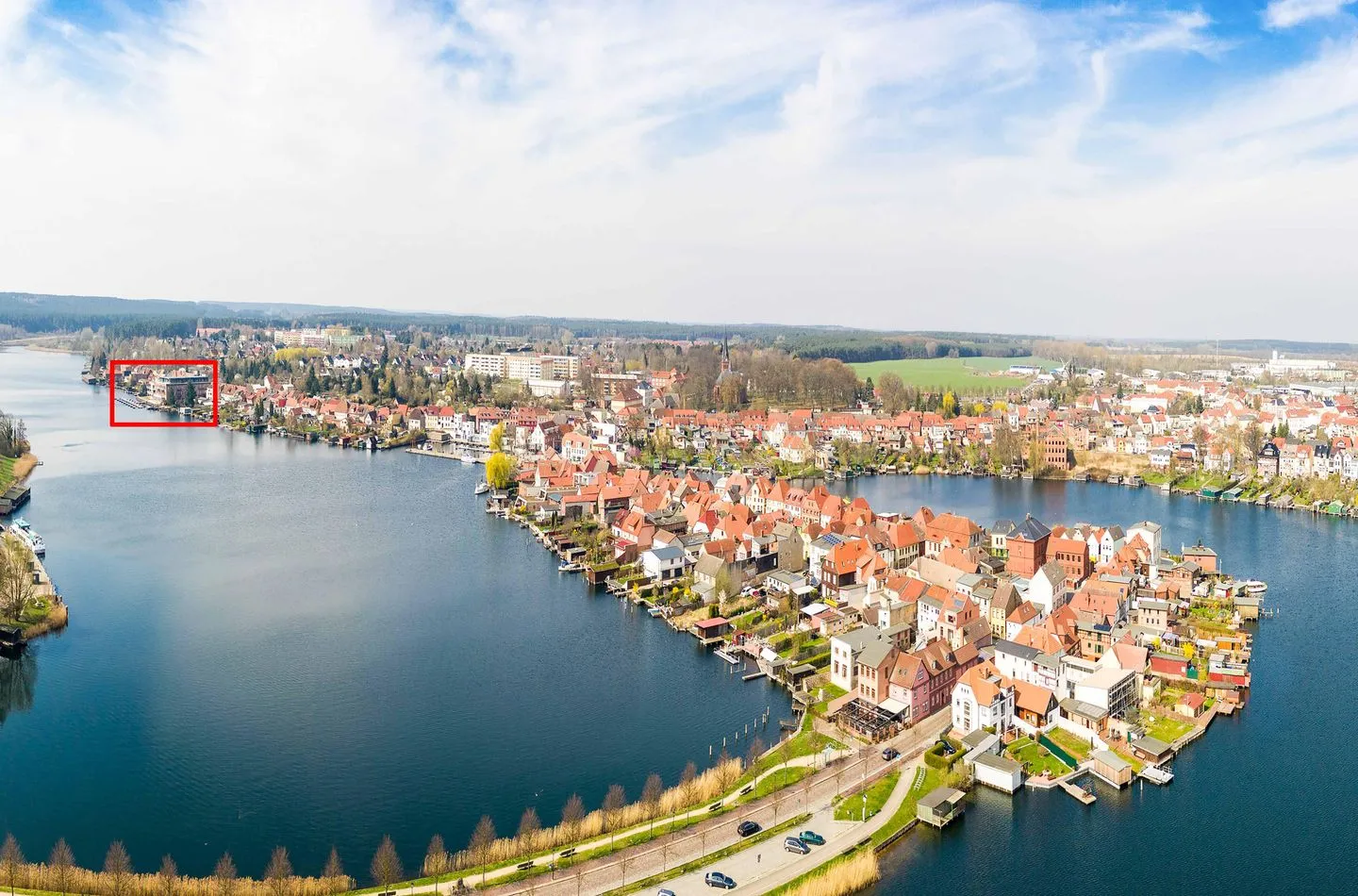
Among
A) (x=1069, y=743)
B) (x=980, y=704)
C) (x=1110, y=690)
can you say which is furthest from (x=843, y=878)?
(x=1110, y=690)

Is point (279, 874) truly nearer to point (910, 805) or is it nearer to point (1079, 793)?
point (910, 805)

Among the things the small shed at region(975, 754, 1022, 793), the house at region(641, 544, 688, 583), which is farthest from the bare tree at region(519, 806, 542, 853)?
the house at region(641, 544, 688, 583)

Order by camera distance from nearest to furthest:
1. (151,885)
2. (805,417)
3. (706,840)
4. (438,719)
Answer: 1. (151,885)
2. (706,840)
3. (438,719)
4. (805,417)

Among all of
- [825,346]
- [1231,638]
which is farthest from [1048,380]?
[1231,638]

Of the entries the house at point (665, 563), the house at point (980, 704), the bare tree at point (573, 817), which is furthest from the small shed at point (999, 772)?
the house at point (665, 563)

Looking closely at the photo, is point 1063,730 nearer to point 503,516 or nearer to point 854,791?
point 854,791

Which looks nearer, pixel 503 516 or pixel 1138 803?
pixel 1138 803
